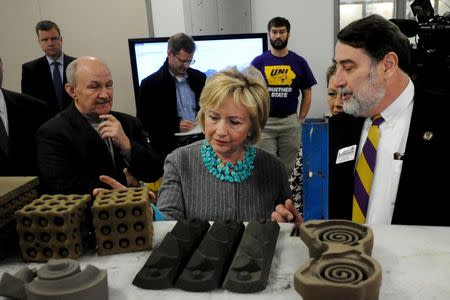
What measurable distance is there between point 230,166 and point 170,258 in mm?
754

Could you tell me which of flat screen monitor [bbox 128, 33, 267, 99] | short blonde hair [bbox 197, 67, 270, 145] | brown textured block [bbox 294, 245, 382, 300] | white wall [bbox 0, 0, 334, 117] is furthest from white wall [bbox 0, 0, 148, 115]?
brown textured block [bbox 294, 245, 382, 300]

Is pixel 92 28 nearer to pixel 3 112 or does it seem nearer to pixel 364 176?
pixel 3 112

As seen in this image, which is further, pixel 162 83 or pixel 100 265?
pixel 162 83

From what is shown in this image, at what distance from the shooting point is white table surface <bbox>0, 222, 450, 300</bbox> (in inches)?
30.4

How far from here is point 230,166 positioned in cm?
157

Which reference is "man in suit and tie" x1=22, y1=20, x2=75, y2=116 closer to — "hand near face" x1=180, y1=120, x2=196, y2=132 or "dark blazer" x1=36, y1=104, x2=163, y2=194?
"hand near face" x1=180, y1=120, x2=196, y2=132

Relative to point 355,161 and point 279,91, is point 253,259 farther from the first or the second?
point 279,91

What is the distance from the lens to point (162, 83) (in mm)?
3588

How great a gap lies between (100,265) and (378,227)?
1.95ft

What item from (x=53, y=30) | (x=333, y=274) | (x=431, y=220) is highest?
(x=53, y=30)

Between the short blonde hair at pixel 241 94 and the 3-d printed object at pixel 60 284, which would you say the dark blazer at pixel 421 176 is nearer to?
the short blonde hair at pixel 241 94

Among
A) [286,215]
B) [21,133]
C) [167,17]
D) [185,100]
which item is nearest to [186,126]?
[185,100]

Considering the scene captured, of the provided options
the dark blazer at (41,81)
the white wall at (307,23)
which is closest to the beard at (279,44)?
the white wall at (307,23)

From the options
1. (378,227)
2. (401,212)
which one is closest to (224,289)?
(378,227)
